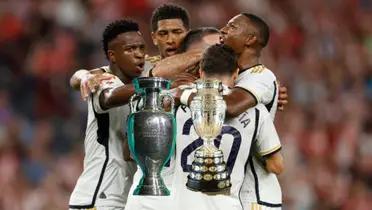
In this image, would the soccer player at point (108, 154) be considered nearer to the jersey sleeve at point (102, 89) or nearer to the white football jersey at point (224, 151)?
the jersey sleeve at point (102, 89)

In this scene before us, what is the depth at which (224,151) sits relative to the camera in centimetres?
544

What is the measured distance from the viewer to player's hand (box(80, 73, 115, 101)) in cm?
575

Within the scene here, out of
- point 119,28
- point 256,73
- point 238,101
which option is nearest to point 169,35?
point 119,28

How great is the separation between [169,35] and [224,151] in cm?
110

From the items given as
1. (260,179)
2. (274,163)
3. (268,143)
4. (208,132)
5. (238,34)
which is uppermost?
(238,34)

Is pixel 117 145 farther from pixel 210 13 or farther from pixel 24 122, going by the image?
pixel 210 13

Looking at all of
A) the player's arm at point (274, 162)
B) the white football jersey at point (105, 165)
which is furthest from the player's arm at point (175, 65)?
the player's arm at point (274, 162)

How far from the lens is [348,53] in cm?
1216

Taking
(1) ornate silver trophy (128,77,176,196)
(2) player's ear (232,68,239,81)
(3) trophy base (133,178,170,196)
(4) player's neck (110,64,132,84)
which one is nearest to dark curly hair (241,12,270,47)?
(2) player's ear (232,68,239,81)

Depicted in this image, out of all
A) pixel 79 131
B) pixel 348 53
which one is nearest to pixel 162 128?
pixel 79 131

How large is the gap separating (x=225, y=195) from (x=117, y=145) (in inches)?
36.9

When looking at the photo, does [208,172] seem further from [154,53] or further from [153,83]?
[154,53]

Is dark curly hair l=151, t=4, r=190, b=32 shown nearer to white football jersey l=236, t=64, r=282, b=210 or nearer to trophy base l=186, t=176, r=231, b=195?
white football jersey l=236, t=64, r=282, b=210

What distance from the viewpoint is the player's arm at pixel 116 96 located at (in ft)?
18.0
